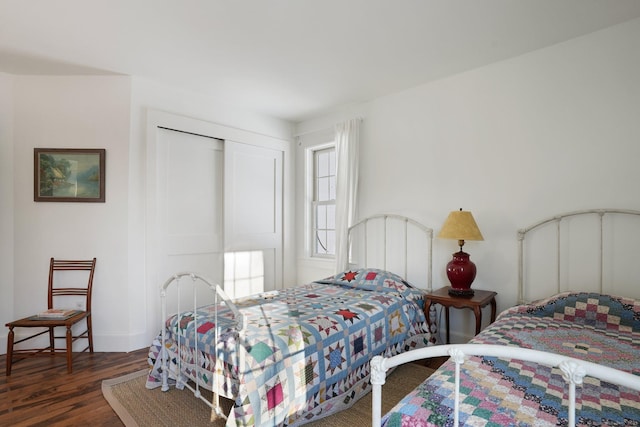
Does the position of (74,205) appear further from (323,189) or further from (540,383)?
(540,383)

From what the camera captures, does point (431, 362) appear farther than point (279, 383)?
Yes

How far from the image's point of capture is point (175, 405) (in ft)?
7.39

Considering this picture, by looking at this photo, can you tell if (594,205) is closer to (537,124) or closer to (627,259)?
(627,259)

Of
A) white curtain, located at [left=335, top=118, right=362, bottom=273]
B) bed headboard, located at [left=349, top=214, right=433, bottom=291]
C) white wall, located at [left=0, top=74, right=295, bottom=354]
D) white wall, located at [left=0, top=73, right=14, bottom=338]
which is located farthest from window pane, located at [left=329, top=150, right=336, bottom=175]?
white wall, located at [left=0, top=73, right=14, bottom=338]

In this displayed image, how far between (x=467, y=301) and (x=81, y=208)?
11.7 ft

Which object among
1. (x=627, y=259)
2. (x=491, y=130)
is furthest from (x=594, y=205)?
(x=491, y=130)

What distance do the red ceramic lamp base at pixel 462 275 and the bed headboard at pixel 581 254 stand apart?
15.5 inches

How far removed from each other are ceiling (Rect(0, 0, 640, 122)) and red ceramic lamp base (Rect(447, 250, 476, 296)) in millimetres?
1726

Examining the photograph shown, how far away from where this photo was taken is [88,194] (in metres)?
3.28

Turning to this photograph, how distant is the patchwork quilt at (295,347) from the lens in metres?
1.79

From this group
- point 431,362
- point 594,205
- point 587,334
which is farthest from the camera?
point 431,362

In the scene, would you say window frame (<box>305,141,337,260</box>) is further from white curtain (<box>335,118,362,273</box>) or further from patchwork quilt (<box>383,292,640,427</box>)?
→ patchwork quilt (<box>383,292,640,427</box>)

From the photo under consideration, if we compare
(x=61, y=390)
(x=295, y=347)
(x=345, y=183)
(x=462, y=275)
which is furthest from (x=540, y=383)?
(x=61, y=390)

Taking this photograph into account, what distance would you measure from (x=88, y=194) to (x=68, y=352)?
1417 millimetres
